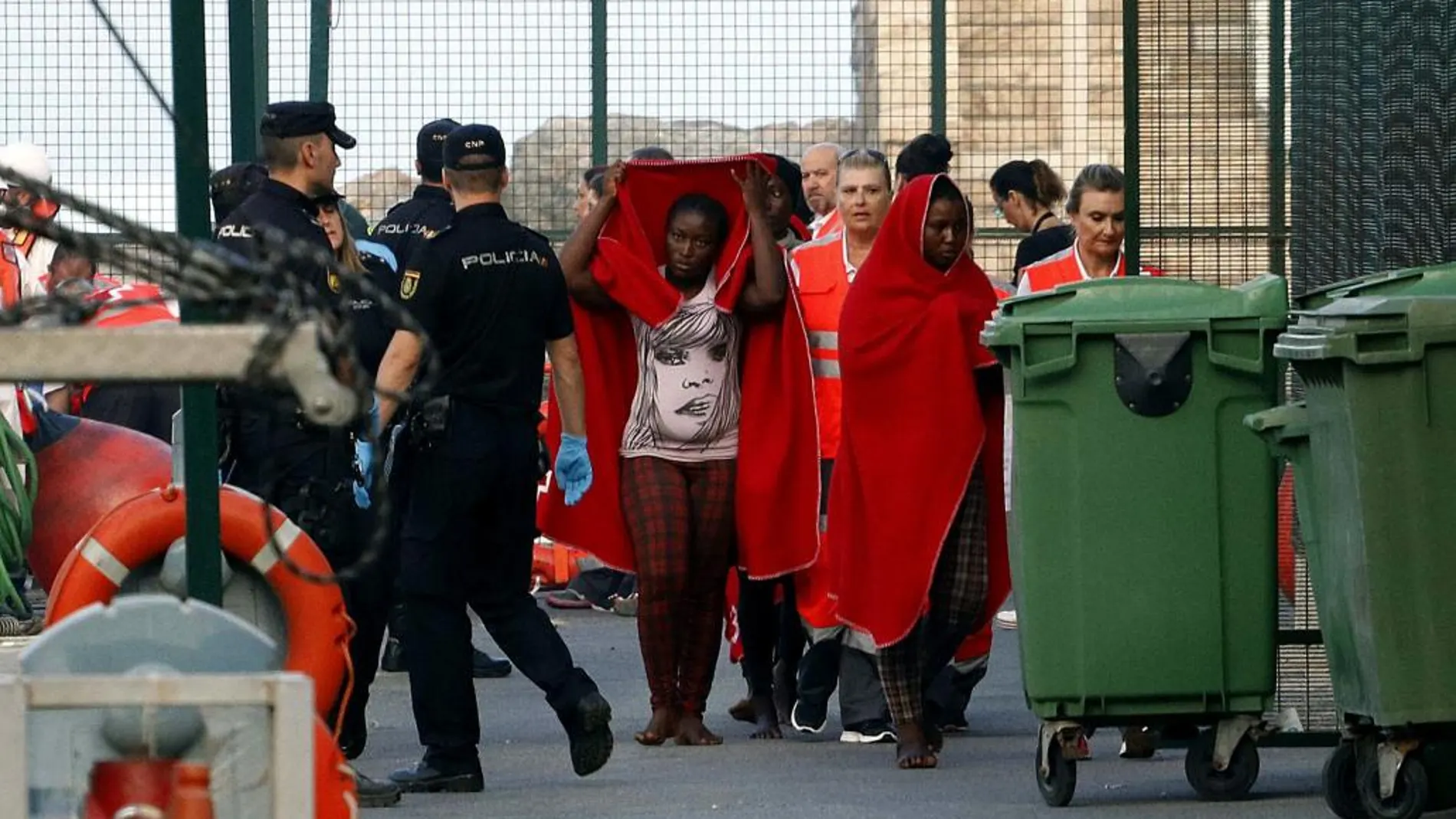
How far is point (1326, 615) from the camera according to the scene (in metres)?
7.12

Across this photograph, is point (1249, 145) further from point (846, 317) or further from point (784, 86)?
point (784, 86)

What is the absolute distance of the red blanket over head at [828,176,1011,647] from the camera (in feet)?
28.4

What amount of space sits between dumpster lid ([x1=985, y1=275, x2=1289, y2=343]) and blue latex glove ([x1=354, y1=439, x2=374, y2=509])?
5.75 ft

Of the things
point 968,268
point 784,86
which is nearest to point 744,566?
point 968,268

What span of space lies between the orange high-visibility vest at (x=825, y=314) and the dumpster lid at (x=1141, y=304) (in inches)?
70.7

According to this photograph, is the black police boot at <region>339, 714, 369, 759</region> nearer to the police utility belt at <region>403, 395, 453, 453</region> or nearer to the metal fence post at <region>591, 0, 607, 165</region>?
the police utility belt at <region>403, 395, 453, 453</region>

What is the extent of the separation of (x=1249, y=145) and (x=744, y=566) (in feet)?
6.77

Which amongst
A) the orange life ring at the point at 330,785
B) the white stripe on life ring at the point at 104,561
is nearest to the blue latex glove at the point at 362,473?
the white stripe on life ring at the point at 104,561

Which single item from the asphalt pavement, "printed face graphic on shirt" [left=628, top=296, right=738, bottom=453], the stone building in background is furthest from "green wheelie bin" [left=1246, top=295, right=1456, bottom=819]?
the stone building in background

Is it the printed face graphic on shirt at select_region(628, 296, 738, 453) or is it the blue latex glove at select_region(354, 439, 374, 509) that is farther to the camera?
the printed face graphic on shirt at select_region(628, 296, 738, 453)

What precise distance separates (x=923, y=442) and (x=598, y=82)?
18.2 ft

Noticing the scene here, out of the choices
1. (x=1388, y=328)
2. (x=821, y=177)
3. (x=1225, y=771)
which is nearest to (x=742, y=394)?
(x=1225, y=771)

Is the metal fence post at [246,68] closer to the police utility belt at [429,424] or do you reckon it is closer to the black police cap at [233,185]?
the black police cap at [233,185]

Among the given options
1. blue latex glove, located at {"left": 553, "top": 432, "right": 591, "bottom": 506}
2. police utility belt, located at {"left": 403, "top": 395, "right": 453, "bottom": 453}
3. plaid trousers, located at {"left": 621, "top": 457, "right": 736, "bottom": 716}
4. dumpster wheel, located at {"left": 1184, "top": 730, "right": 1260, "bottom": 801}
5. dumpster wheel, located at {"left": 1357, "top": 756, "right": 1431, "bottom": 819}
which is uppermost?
police utility belt, located at {"left": 403, "top": 395, "right": 453, "bottom": 453}
